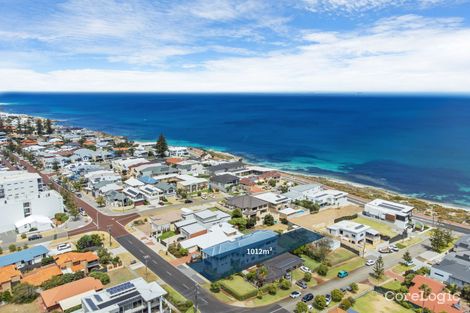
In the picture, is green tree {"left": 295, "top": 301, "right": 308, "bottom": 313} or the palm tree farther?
the palm tree

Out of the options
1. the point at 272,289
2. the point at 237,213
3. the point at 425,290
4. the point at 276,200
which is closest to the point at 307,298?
the point at 272,289

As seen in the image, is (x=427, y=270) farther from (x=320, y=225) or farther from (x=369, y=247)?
(x=320, y=225)

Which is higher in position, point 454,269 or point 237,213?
point 454,269

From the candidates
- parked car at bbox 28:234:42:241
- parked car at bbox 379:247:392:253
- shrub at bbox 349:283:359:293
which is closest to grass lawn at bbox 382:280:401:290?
shrub at bbox 349:283:359:293

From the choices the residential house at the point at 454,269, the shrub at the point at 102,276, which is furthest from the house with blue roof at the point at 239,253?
the residential house at the point at 454,269

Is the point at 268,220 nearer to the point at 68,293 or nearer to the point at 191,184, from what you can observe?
the point at 191,184

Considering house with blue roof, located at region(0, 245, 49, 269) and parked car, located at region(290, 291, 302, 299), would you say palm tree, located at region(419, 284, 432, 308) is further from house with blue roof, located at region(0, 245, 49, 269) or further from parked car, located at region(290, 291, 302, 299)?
house with blue roof, located at region(0, 245, 49, 269)
